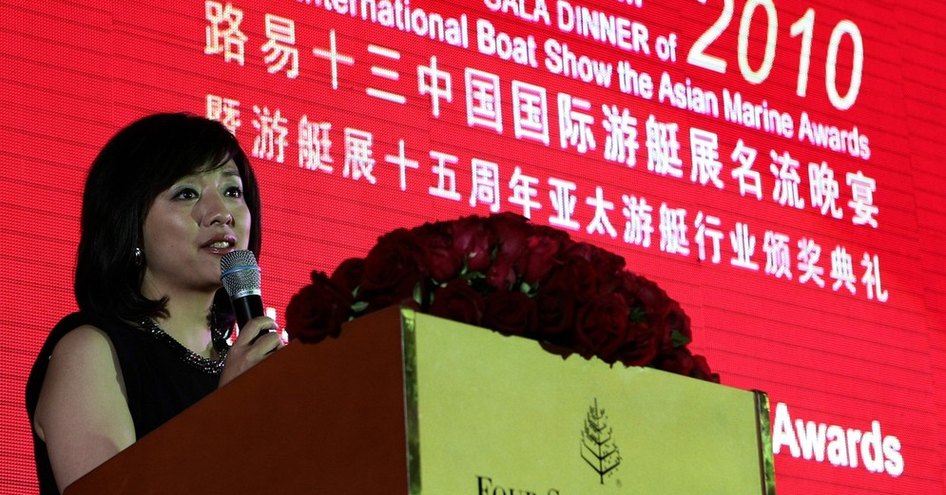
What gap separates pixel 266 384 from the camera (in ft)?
4.16

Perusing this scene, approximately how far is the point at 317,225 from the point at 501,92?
1.77 ft

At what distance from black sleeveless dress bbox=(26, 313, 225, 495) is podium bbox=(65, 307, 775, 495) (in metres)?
0.46

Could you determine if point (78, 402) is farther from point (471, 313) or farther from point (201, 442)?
point (471, 313)

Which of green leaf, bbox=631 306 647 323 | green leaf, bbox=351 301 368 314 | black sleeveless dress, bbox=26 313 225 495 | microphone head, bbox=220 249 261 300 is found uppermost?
microphone head, bbox=220 249 261 300

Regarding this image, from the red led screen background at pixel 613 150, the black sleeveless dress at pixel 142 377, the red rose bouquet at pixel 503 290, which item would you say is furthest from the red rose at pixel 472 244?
the red led screen background at pixel 613 150

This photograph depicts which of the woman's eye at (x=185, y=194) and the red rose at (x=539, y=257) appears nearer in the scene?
the red rose at (x=539, y=257)

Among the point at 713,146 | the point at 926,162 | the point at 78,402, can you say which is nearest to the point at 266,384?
the point at 78,402

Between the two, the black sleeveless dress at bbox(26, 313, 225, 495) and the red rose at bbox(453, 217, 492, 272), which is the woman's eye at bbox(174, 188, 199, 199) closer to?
the black sleeveless dress at bbox(26, 313, 225, 495)

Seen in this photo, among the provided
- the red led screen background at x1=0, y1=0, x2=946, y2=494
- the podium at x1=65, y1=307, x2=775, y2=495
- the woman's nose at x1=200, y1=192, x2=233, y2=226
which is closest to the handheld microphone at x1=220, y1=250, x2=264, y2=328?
the woman's nose at x1=200, y1=192, x2=233, y2=226

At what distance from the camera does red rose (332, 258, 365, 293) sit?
1306 millimetres

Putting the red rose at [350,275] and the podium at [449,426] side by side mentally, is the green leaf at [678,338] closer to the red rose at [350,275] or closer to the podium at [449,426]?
the podium at [449,426]

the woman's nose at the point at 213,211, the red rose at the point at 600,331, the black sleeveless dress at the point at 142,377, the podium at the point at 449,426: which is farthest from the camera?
the woman's nose at the point at 213,211

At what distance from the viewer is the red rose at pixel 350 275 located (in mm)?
1306

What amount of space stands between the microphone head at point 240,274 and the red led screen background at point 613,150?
0.85 m
